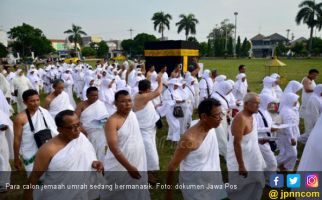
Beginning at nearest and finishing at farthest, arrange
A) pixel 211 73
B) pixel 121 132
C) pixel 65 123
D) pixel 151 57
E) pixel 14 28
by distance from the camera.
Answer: pixel 65 123
pixel 121 132
pixel 211 73
pixel 151 57
pixel 14 28

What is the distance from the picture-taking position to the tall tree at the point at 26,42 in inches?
2955

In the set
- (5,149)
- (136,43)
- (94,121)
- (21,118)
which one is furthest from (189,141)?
(136,43)

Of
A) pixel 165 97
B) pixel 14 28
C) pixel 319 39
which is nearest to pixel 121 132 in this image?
pixel 165 97

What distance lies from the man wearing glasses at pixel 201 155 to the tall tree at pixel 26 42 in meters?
78.5

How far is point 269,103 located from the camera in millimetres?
5367

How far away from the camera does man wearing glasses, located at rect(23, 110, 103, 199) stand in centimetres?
303

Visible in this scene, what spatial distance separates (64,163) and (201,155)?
4.38ft

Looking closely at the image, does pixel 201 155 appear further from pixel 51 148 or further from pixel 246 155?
pixel 51 148

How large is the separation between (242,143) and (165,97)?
4.24 metres

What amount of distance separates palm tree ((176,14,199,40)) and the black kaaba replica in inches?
2261

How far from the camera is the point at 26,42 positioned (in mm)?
75188

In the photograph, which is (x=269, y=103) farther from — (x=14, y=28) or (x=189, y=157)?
(x=14, y=28)

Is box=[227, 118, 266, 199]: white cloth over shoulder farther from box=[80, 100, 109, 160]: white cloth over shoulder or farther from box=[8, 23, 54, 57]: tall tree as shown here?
box=[8, 23, 54, 57]: tall tree

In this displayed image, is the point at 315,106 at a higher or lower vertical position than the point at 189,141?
lower
